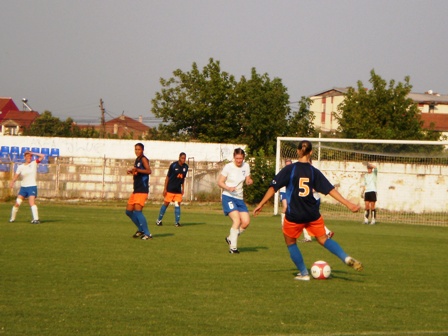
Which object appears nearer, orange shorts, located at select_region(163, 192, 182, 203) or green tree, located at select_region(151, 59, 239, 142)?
orange shorts, located at select_region(163, 192, 182, 203)

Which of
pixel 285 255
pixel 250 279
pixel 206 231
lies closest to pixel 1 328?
pixel 250 279

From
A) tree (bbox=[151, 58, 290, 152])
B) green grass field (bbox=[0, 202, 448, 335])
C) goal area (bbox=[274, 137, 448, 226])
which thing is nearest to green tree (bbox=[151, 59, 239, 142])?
tree (bbox=[151, 58, 290, 152])

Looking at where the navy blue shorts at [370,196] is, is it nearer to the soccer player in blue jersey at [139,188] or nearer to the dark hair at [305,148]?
the soccer player in blue jersey at [139,188]

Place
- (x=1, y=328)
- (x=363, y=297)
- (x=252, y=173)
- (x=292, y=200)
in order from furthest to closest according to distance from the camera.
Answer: (x=252, y=173) < (x=292, y=200) < (x=363, y=297) < (x=1, y=328)

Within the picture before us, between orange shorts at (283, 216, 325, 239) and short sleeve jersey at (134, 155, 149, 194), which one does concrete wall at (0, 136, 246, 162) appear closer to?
short sleeve jersey at (134, 155, 149, 194)

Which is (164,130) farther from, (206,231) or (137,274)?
(137,274)

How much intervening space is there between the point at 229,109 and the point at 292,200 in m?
39.1

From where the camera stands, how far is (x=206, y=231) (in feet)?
66.9

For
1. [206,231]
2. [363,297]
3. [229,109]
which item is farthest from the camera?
[229,109]

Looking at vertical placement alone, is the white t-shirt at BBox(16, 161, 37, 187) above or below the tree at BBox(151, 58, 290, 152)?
below

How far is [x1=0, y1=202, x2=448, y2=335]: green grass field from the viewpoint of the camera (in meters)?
7.79

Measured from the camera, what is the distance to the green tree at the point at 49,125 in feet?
239

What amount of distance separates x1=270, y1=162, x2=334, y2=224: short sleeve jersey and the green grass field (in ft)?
3.29

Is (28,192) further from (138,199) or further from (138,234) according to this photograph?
(138,199)
